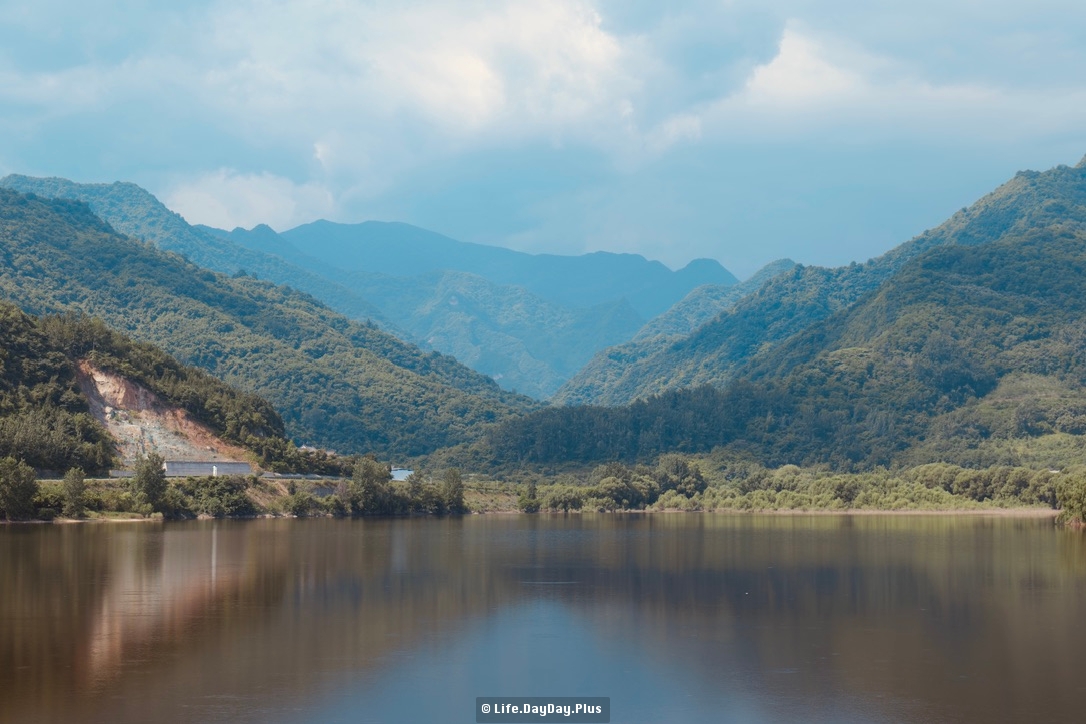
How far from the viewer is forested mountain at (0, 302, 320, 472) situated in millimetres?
119875

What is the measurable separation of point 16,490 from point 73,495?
5363 mm

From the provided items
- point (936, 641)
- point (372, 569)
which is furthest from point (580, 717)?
point (372, 569)

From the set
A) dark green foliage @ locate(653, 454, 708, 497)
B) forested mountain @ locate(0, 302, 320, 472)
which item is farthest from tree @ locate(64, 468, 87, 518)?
dark green foliage @ locate(653, 454, 708, 497)

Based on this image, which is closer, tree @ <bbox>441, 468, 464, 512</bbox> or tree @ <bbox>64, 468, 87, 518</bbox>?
tree @ <bbox>64, 468, 87, 518</bbox>

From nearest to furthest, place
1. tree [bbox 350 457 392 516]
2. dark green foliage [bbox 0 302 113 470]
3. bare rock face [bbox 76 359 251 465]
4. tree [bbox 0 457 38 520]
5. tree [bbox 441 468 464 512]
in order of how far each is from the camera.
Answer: tree [bbox 0 457 38 520]
dark green foliage [bbox 0 302 113 470]
bare rock face [bbox 76 359 251 465]
tree [bbox 350 457 392 516]
tree [bbox 441 468 464 512]

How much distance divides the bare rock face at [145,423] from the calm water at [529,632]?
53651mm

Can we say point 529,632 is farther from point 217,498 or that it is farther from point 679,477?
point 679,477

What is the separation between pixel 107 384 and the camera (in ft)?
464

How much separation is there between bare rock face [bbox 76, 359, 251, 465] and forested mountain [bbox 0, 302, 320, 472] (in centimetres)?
136

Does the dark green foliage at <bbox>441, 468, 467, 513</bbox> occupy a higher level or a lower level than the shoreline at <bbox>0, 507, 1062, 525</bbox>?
higher

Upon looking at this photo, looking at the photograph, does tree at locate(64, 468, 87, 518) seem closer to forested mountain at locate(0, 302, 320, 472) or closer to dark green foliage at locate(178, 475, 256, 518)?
forested mountain at locate(0, 302, 320, 472)

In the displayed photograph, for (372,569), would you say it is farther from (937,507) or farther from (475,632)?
(937,507)

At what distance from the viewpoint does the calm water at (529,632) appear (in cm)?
3456

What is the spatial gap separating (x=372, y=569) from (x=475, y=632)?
23179 mm
